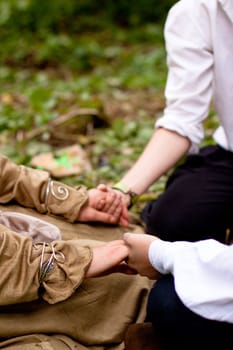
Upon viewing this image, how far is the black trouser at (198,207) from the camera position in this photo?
244 centimetres

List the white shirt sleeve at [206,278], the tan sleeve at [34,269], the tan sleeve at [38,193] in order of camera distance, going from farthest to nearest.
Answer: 1. the tan sleeve at [38,193]
2. the tan sleeve at [34,269]
3. the white shirt sleeve at [206,278]

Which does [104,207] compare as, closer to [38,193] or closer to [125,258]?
[38,193]

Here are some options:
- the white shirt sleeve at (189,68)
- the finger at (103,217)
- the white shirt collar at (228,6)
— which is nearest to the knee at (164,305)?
the finger at (103,217)

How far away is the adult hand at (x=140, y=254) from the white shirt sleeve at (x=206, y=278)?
0.12 meters

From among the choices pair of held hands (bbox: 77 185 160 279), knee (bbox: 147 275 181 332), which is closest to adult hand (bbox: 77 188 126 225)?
pair of held hands (bbox: 77 185 160 279)

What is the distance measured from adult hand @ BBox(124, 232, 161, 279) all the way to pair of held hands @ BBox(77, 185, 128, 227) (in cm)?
40

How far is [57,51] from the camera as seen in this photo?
579cm

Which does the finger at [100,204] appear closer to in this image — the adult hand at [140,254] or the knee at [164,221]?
the knee at [164,221]

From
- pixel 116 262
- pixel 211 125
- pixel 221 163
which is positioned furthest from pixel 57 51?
pixel 116 262

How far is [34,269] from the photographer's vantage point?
177 cm

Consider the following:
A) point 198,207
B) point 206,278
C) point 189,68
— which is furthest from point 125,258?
point 189,68

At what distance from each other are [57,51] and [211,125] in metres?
2.34

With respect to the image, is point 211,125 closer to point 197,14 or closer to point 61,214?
point 197,14

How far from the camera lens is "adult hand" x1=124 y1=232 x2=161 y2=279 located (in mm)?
1836
